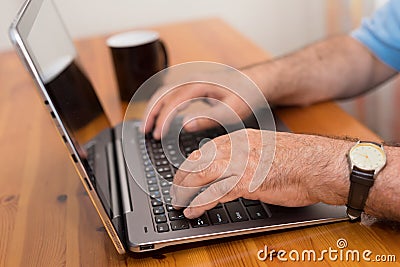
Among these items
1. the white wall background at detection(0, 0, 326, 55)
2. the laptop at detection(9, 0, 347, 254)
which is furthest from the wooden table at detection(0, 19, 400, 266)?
the white wall background at detection(0, 0, 326, 55)

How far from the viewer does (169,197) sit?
68cm

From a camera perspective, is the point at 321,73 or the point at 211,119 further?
the point at 321,73

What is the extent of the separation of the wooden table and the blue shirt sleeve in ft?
0.74

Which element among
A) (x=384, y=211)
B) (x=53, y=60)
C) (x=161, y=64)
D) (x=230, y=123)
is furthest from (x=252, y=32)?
(x=384, y=211)

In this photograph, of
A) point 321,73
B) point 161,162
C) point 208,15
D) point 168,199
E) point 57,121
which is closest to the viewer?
point 57,121

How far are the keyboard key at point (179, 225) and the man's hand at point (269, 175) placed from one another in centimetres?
1

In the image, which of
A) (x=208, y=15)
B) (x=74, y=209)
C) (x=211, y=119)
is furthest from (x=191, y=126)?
(x=208, y=15)

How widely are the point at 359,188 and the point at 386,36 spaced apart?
554 mm

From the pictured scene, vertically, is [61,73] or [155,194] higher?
[61,73]

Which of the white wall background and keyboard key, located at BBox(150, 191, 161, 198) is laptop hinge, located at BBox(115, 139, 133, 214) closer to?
keyboard key, located at BBox(150, 191, 161, 198)

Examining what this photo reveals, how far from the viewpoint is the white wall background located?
181cm

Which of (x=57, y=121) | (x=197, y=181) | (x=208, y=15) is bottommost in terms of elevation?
(x=208, y=15)

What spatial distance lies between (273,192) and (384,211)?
133 millimetres

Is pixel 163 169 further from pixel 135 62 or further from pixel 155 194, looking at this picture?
pixel 135 62
